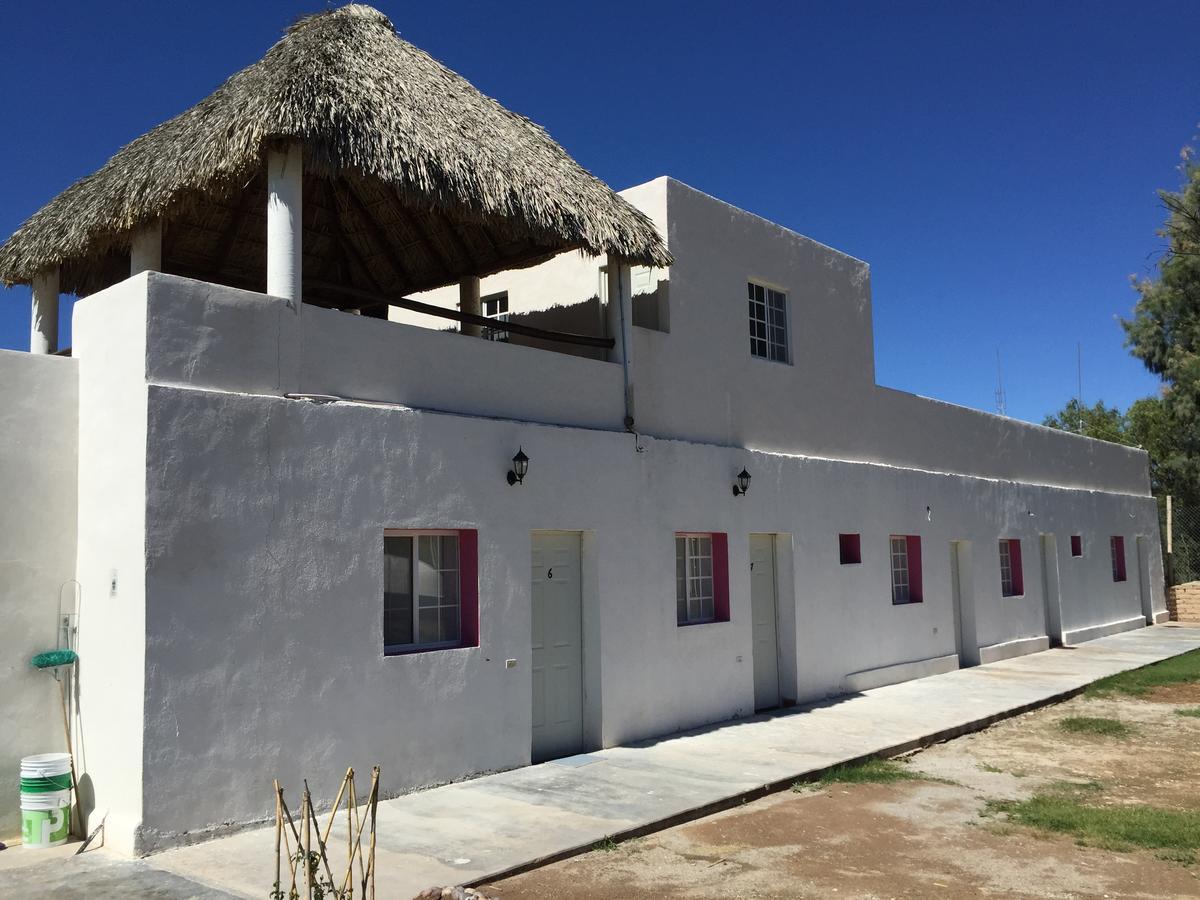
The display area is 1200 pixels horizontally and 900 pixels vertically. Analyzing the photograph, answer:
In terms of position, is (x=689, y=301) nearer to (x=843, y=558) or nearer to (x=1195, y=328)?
(x=843, y=558)

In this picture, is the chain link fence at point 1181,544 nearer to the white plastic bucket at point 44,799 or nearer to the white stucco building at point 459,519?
the white stucco building at point 459,519

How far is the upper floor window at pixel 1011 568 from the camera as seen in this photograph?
18344mm

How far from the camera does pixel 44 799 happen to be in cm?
649

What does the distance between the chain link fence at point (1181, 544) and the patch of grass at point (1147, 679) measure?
34.9 feet

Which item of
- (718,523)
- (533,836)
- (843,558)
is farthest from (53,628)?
(843,558)

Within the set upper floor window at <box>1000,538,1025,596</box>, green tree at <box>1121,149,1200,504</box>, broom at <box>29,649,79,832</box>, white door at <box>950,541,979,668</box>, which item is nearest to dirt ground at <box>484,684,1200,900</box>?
broom at <box>29,649,79,832</box>

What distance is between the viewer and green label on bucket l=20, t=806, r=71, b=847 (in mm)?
6496

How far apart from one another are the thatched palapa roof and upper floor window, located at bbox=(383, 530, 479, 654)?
2.89 meters

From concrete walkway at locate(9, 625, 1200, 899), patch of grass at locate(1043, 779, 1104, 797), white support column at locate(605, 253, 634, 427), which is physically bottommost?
patch of grass at locate(1043, 779, 1104, 797)

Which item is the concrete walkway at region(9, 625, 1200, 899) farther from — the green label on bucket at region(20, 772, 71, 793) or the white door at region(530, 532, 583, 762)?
the green label on bucket at region(20, 772, 71, 793)

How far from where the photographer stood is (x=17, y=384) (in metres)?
7.05

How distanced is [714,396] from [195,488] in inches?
265

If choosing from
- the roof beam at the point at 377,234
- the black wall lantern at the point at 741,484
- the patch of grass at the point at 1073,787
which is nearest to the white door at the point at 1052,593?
the black wall lantern at the point at 741,484

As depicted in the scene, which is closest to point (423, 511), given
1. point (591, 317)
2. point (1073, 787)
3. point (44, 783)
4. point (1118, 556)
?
point (44, 783)
